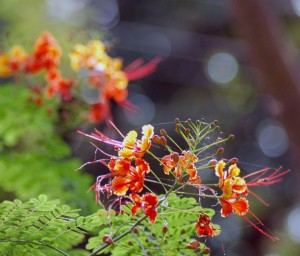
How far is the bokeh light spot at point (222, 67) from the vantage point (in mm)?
10291

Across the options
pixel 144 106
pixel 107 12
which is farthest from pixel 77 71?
pixel 107 12

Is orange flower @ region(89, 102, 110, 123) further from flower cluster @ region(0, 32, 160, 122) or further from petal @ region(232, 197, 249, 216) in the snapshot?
petal @ region(232, 197, 249, 216)

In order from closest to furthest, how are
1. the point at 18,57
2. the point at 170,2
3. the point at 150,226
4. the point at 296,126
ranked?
the point at 150,226, the point at 18,57, the point at 296,126, the point at 170,2

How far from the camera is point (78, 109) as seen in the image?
9.11ft

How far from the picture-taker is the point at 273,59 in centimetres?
387

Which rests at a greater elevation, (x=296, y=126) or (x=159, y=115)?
(x=159, y=115)

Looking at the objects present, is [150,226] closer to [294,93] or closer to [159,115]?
[294,93]

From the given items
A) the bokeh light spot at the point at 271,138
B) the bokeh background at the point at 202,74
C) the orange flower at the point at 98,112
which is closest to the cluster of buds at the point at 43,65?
the orange flower at the point at 98,112

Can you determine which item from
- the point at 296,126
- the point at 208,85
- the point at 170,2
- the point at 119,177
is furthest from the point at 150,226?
the point at 170,2

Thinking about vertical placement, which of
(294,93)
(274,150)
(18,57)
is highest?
(274,150)

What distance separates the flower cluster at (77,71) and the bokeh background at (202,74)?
4.83 metres

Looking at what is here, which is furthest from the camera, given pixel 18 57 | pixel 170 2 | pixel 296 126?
pixel 170 2

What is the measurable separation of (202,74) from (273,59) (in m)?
6.34

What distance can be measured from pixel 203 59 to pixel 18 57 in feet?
25.5
